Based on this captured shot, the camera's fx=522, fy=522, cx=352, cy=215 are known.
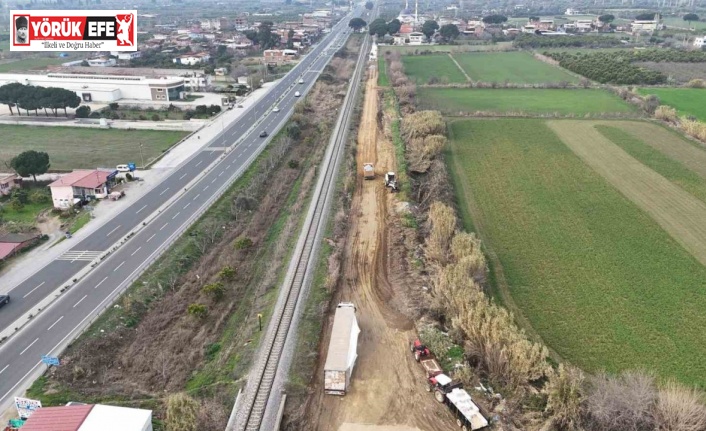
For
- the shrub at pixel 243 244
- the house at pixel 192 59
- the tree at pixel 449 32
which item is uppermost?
the tree at pixel 449 32

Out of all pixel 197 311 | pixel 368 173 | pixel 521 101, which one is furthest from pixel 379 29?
pixel 197 311

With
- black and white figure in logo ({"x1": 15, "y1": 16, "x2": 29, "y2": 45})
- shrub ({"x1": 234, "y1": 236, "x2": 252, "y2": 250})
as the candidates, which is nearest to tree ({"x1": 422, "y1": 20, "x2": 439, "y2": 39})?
black and white figure in logo ({"x1": 15, "y1": 16, "x2": 29, "y2": 45})

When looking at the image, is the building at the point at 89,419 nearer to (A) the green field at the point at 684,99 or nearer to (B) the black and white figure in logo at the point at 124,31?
(B) the black and white figure in logo at the point at 124,31

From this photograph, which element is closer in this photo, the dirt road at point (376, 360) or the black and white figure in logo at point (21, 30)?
the dirt road at point (376, 360)

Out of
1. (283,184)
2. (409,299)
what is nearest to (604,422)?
(409,299)

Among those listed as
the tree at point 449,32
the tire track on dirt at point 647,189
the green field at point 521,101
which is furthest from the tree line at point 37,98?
the tree at point 449,32

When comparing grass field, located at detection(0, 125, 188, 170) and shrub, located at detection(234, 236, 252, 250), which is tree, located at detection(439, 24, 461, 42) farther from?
shrub, located at detection(234, 236, 252, 250)

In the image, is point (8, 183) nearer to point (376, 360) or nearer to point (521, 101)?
point (376, 360)
